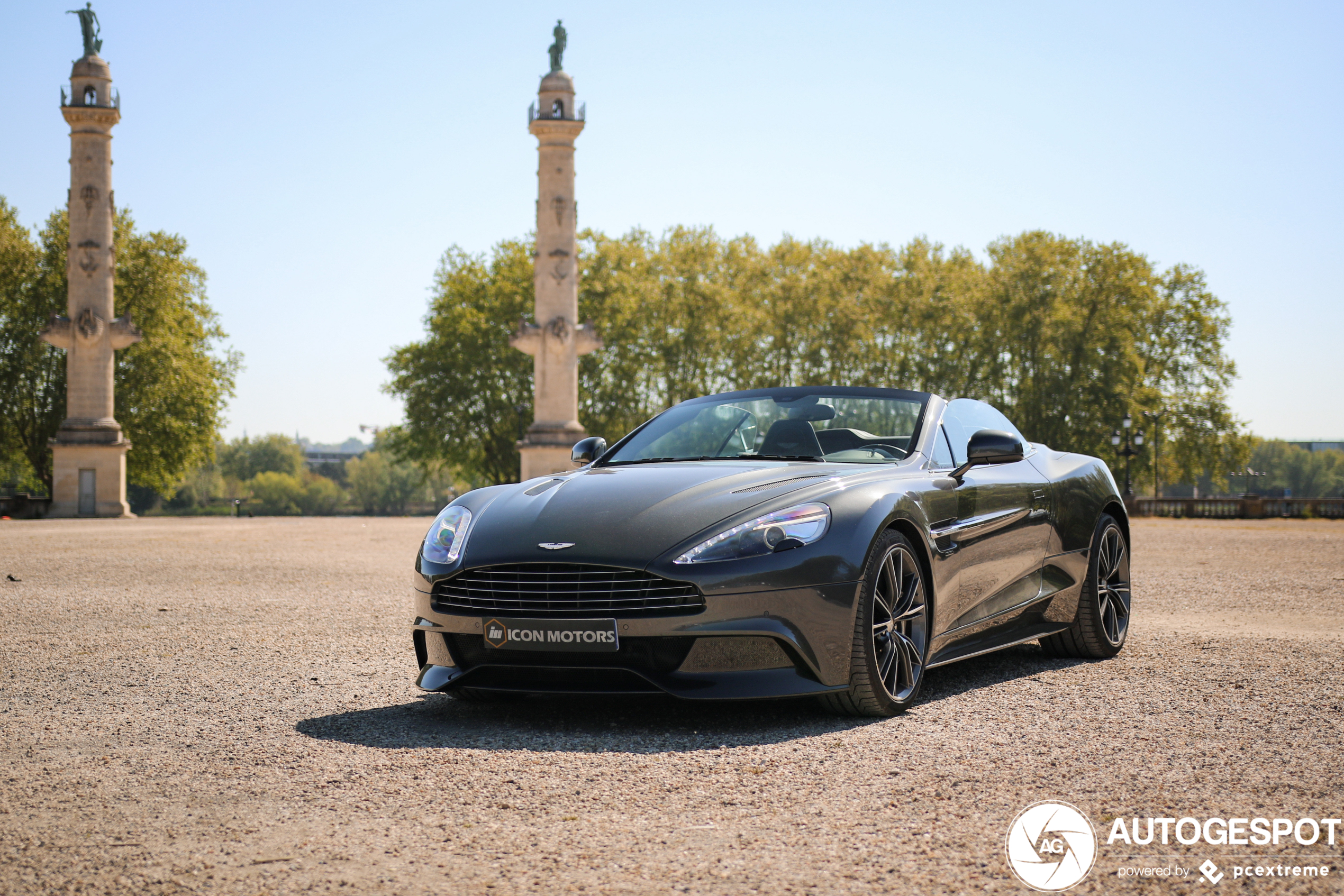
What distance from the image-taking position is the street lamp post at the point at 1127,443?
50.2 meters

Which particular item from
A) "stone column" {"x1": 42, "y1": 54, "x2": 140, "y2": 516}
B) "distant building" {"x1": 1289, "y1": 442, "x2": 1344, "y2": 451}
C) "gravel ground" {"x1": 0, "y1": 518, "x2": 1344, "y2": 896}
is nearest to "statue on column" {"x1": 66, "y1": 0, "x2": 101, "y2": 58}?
"stone column" {"x1": 42, "y1": 54, "x2": 140, "y2": 516}

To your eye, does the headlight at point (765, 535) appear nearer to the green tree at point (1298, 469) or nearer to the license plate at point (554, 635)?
the license plate at point (554, 635)

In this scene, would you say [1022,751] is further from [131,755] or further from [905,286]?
[905,286]

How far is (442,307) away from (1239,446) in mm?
34561

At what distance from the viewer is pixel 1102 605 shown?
7.39 meters

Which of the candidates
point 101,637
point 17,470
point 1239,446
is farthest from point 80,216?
point 1239,446

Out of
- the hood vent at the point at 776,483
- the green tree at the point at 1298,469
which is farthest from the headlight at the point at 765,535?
the green tree at the point at 1298,469

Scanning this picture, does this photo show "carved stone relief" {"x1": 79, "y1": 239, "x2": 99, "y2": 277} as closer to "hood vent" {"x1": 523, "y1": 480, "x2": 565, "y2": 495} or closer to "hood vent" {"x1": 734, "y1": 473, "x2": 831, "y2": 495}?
"hood vent" {"x1": 523, "y1": 480, "x2": 565, "y2": 495}

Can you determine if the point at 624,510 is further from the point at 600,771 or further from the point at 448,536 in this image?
the point at 600,771

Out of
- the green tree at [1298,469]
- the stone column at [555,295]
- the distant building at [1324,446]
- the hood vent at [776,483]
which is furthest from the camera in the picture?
the distant building at [1324,446]

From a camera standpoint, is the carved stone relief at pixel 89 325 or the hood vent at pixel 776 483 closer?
the hood vent at pixel 776 483

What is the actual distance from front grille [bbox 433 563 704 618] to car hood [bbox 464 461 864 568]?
0.04 meters

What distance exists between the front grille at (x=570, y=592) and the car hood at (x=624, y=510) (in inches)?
1.6

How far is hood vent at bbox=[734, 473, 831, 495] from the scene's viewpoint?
17.8 feet
